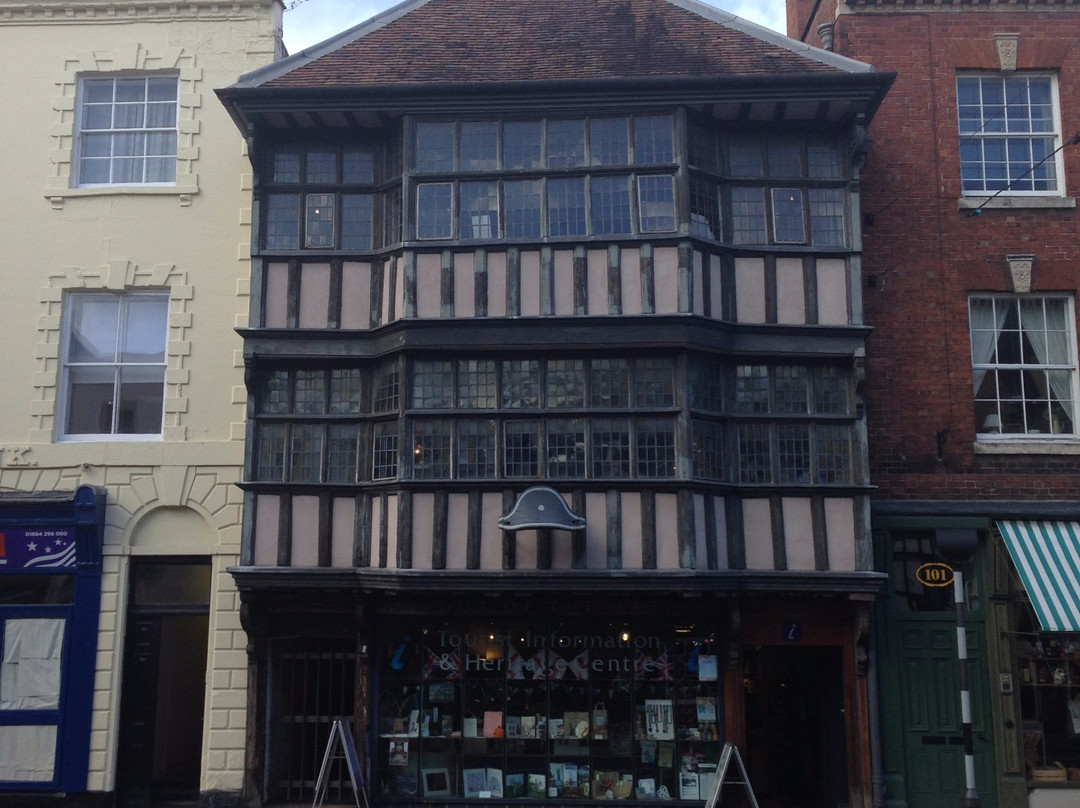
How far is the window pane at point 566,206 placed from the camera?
525 inches

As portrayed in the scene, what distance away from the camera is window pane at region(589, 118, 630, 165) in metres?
13.5

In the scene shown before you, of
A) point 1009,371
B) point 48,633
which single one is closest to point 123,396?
point 48,633

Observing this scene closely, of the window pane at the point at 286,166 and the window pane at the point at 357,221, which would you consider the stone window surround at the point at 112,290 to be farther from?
the window pane at the point at 357,221

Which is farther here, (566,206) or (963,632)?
(566,206)

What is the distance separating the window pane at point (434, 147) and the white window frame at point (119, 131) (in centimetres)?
386

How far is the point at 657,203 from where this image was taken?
1330 cm

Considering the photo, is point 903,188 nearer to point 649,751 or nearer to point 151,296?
point 649,751

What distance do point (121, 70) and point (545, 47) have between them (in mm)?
6281

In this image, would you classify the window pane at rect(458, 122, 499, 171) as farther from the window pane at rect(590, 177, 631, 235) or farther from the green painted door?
the green painted door

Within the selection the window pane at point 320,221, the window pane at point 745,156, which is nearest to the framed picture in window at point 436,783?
the window pane at point 320,221

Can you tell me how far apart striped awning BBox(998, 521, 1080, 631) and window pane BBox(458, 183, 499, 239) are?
7.77 metres

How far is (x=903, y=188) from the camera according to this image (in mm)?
14430

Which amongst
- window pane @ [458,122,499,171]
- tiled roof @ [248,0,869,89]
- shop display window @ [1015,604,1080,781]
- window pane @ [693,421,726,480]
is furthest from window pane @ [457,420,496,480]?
shop display window @ [1015,604,1080,781]

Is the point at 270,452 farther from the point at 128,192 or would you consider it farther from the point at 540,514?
the point at 128,192
